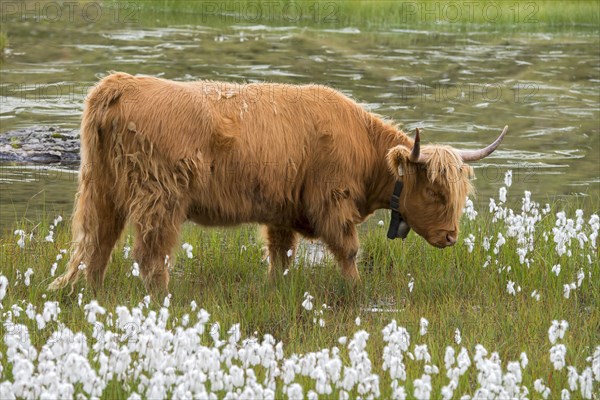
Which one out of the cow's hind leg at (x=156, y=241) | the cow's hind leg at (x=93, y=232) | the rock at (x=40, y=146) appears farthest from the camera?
the rock at (x=40, y=146)

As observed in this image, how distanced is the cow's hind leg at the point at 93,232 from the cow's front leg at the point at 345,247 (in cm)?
152

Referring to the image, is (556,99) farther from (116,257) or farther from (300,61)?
(116,257)

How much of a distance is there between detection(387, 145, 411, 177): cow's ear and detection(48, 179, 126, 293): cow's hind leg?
1929 millimetres

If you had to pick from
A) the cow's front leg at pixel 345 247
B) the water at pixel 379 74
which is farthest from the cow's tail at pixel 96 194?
the water at pixel 379 74

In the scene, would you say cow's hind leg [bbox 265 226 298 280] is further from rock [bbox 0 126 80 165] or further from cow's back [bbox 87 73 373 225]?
rock [bbox 0 126 80 165]

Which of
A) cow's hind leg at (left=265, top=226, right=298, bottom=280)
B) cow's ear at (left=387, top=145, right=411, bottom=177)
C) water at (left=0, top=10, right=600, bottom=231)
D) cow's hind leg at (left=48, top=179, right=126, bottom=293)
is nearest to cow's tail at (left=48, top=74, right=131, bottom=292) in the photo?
cow's hind leg at (left=48, top=179, right=126, bottom=293)

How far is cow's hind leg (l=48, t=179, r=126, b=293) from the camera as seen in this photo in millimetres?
7191

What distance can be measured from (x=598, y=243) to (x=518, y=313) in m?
2.82

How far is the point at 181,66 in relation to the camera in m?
20.5

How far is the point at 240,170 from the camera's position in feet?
24.2

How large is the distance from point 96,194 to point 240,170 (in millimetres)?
960

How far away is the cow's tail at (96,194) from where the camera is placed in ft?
23.2

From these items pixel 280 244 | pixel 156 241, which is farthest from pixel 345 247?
pixel 156 241

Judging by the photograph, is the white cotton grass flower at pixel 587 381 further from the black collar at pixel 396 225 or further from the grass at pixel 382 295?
the black collar at pixel 396 225
